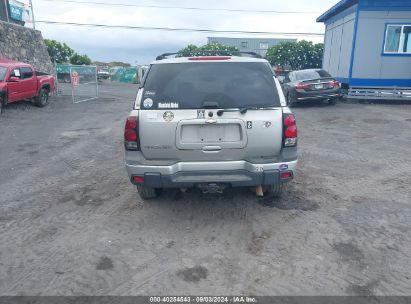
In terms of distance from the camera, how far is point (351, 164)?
6.55 metres

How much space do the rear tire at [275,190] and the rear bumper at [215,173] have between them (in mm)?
698

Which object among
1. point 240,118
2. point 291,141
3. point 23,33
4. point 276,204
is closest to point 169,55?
point 240,118

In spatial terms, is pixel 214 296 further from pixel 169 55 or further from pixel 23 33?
pixel 23 33

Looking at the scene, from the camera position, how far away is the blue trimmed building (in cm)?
1567

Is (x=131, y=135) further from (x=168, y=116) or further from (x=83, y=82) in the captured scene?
(x=83, y=82)

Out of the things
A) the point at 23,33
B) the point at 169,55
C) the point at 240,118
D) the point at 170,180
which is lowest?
the point at 170,180

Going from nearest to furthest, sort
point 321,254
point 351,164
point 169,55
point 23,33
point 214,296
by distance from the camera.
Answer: point 214,296 → point 321,254 → point 169,55 → point 351,164 → point 23,33

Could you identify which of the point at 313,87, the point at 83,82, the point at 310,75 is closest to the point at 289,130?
the point at 313,87

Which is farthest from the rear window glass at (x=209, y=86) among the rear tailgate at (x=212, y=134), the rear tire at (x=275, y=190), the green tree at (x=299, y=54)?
the green tree at (x=299, y=54)

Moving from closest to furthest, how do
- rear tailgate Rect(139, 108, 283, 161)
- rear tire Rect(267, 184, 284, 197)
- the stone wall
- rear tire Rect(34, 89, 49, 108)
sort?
rear tailgate Rect(139, 108, 283, 161) → rear tire Rect(267, 184, 284, 197) → rear tire Rect(34, 89, 49, 108) → the stone wall

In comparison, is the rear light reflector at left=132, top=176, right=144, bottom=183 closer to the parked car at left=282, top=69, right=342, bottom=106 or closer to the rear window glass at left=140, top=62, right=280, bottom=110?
the rear window glass at left=140, top=62, right=280, bottom=110

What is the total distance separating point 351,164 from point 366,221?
2643mm

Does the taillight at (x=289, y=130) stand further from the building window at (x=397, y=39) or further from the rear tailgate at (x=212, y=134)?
the building window at (x=397, y=39)

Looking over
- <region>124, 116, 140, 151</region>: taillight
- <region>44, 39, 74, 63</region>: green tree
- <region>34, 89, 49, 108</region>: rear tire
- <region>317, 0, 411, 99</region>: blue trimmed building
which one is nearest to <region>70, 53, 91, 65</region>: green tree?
<region>44, 39, 74, 63</region>: green tree
